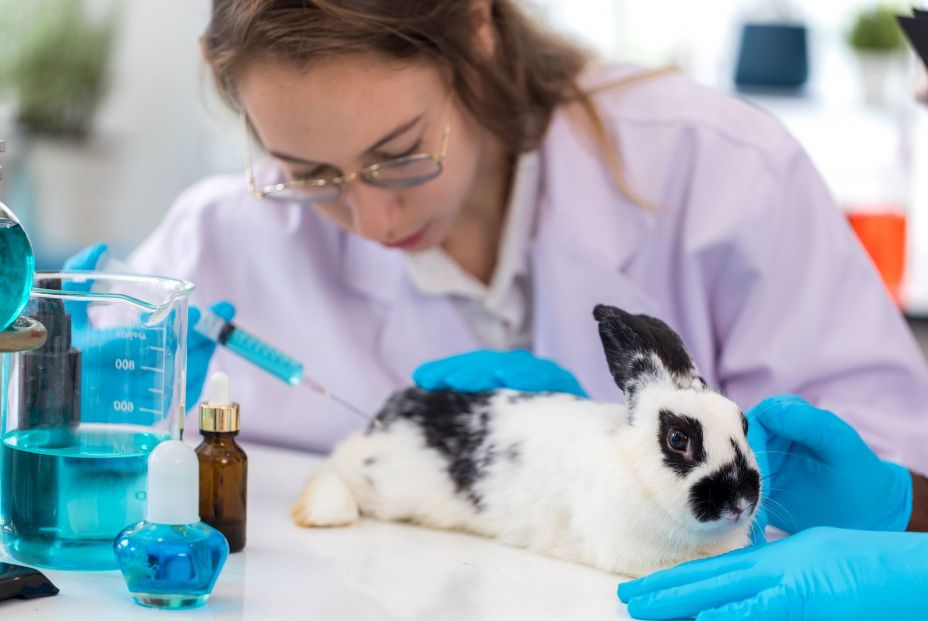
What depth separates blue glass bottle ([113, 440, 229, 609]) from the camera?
832 mm

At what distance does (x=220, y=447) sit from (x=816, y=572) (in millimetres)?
533

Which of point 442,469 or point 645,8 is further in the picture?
point 645,8

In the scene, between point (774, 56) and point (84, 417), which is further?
point (774, 56)

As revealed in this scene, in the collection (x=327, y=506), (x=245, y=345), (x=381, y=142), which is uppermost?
(x=381, y=142)

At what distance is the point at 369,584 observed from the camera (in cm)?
92

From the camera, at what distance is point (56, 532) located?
0.92 meters

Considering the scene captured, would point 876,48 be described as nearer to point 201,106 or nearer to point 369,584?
point 201,106

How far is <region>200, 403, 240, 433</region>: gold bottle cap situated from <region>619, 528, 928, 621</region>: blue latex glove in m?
0.39

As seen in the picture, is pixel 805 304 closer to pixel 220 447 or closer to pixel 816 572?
pixel 816 572

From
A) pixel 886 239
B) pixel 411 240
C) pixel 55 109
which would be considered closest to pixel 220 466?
pixel 411 240

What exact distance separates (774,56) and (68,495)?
3.07 m

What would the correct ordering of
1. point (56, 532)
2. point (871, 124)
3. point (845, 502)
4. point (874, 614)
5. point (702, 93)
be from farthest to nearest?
point (871, 124) < point (702, 93) < point (845, 502) < point (56, 532) < point (874, 614)

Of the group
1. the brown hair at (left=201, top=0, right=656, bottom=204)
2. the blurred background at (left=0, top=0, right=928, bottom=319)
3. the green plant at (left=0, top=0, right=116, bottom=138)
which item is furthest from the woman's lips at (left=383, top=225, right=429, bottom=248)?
the green plant at (left=0, top=0, right=116, bottom=138)

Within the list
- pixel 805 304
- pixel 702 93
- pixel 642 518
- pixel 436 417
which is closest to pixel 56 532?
pixel 436 417
